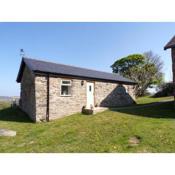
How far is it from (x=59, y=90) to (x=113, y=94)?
21.4ft

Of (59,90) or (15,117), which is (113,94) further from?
(15,117)

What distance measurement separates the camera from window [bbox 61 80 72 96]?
46.3ft

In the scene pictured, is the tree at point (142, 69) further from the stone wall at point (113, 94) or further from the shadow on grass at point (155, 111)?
the shadow on grass at point (155, 111)

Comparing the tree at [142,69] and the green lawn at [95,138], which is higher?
the tree at [142,69]

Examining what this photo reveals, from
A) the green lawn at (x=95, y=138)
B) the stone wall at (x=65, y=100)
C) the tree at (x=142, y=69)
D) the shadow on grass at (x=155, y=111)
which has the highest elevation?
the tree at (x=142, y=69)

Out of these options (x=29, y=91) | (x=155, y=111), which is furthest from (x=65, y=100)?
(x=155, y=111)

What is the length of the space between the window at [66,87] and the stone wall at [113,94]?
9.92ft

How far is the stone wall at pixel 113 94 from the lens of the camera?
661 inches

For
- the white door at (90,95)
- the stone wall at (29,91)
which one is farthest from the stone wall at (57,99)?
the stone wall at (29,91)

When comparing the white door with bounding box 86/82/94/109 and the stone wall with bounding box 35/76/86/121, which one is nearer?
the stone wall with bounding box 35/76/86/121

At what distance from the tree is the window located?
23.1 metres

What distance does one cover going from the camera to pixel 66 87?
14.5m

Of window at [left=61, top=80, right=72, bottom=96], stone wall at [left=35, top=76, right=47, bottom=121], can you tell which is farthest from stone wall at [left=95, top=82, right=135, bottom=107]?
stone wall at [left=35, top=76, right=47, bottom=121]

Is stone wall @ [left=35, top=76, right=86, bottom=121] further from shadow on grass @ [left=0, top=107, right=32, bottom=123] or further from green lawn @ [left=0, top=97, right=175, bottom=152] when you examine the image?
green lawn @ [left=0, top=97, right=175, bottom=152]
